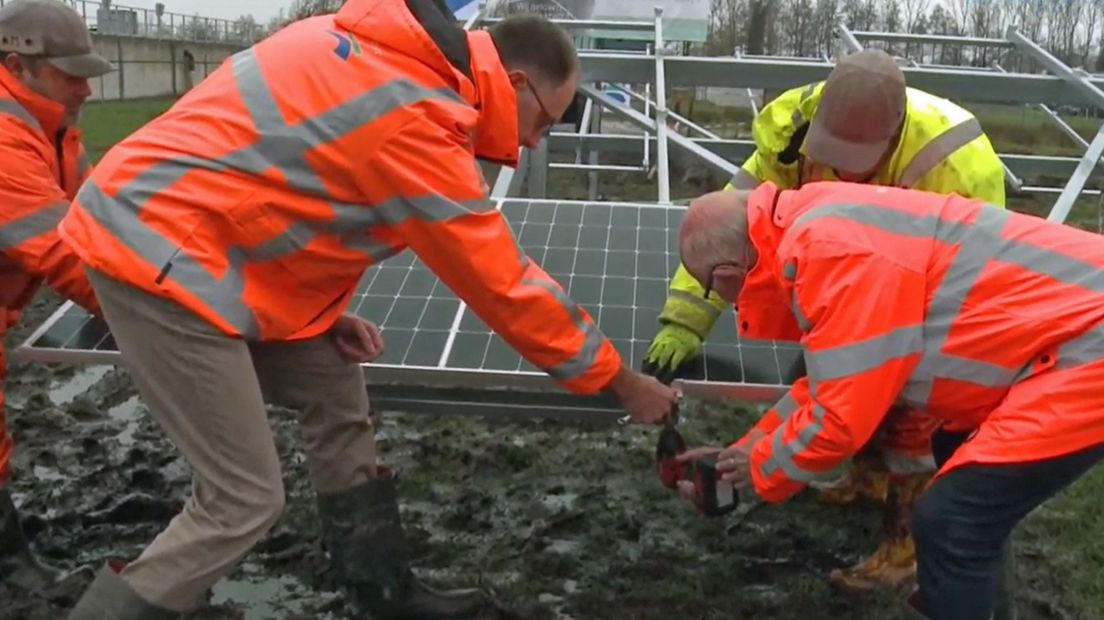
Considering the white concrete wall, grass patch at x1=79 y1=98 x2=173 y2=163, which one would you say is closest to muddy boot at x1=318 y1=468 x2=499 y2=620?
grass patch at x1=79 y1=98 x2=173 y2=163

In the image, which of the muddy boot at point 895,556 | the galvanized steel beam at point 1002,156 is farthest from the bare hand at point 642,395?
the galvanized steel beam at point 1002,156

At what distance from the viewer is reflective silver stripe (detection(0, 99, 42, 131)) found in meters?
3.90

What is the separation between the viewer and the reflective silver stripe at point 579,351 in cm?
318

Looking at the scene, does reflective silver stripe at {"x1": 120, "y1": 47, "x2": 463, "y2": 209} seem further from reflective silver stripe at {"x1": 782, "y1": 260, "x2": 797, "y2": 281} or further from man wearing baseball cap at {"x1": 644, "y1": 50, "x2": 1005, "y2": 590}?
man wearing baseball cap at {"x1": 644, "y1": 50, "x2": 1005, "y2": 590}

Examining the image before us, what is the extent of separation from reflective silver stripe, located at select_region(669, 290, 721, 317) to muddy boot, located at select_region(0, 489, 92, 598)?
2251 millimetres

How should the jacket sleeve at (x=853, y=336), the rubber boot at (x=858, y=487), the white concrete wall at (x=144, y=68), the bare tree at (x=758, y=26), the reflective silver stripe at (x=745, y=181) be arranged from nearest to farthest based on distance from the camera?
the jacket sleeve at (x=853, y=336), the reflective silver stripe at (x=745, y=181), the rubber boot at (x=858, y=487), the bare tree at (x=758, y=26), the white concrete wall at (x=144, y=68)

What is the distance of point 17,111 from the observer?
3.92 metres

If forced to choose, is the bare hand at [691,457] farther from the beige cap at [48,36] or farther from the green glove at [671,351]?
the beige cap at [48,36]

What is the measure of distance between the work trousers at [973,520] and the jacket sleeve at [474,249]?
0.93 m

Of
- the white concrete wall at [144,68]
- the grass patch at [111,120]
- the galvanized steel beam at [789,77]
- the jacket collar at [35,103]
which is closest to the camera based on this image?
the jacket collar at [35,103]

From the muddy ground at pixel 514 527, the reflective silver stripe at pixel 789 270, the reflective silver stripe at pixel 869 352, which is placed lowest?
the muddy ground at pixel 514 527

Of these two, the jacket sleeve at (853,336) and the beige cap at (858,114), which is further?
the beige cap at (858,114)

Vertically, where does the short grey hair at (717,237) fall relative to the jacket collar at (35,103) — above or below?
below

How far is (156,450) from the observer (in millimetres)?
5445
